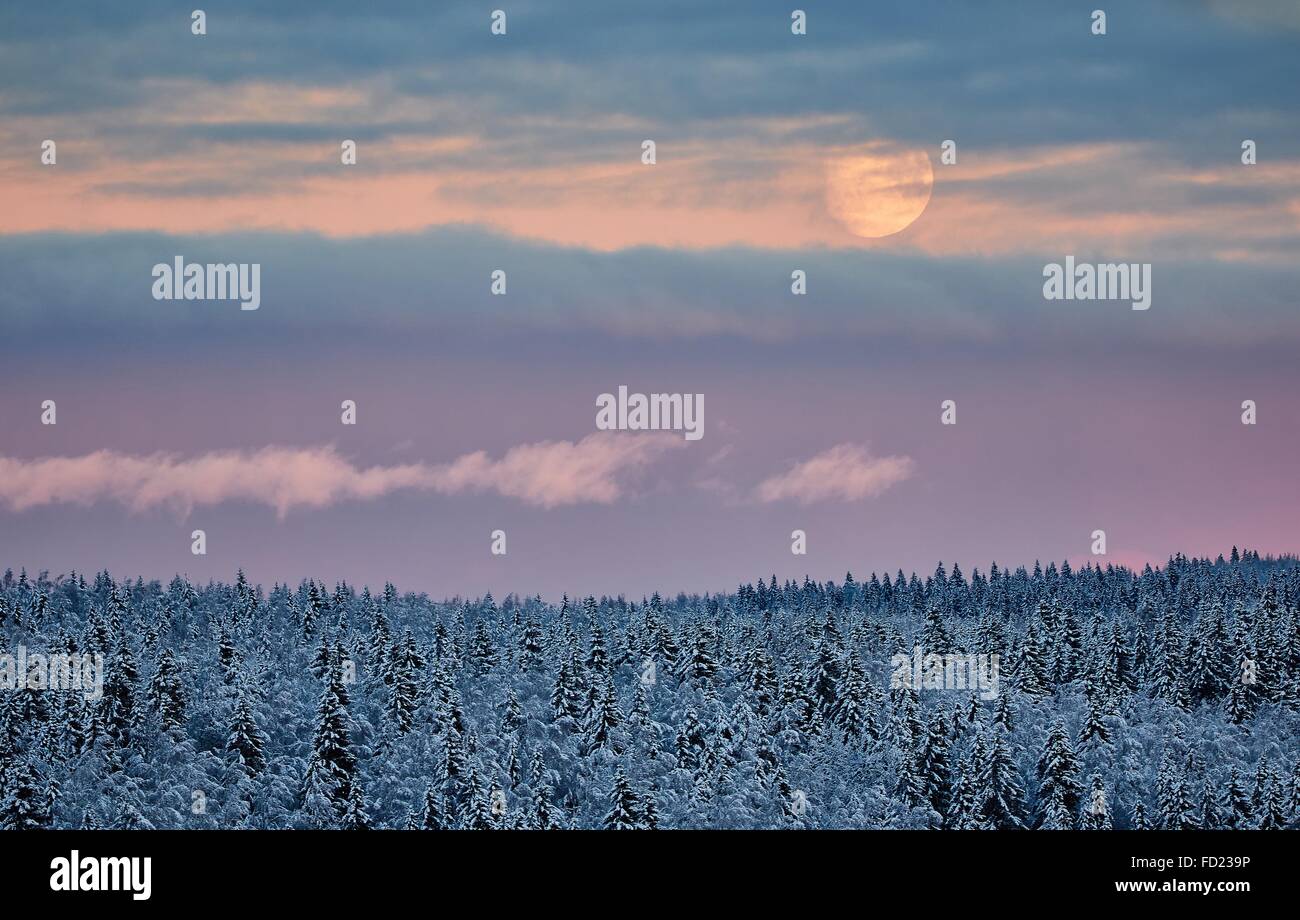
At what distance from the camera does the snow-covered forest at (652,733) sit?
13925cm

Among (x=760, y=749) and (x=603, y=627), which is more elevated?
(x=603, y=627)

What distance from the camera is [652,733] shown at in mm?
161125

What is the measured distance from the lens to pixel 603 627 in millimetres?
190125

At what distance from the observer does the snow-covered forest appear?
5482 inches

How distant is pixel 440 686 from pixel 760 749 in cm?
3772

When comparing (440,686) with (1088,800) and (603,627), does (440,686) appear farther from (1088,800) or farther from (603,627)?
(1088,800)

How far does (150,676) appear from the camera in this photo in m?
173
